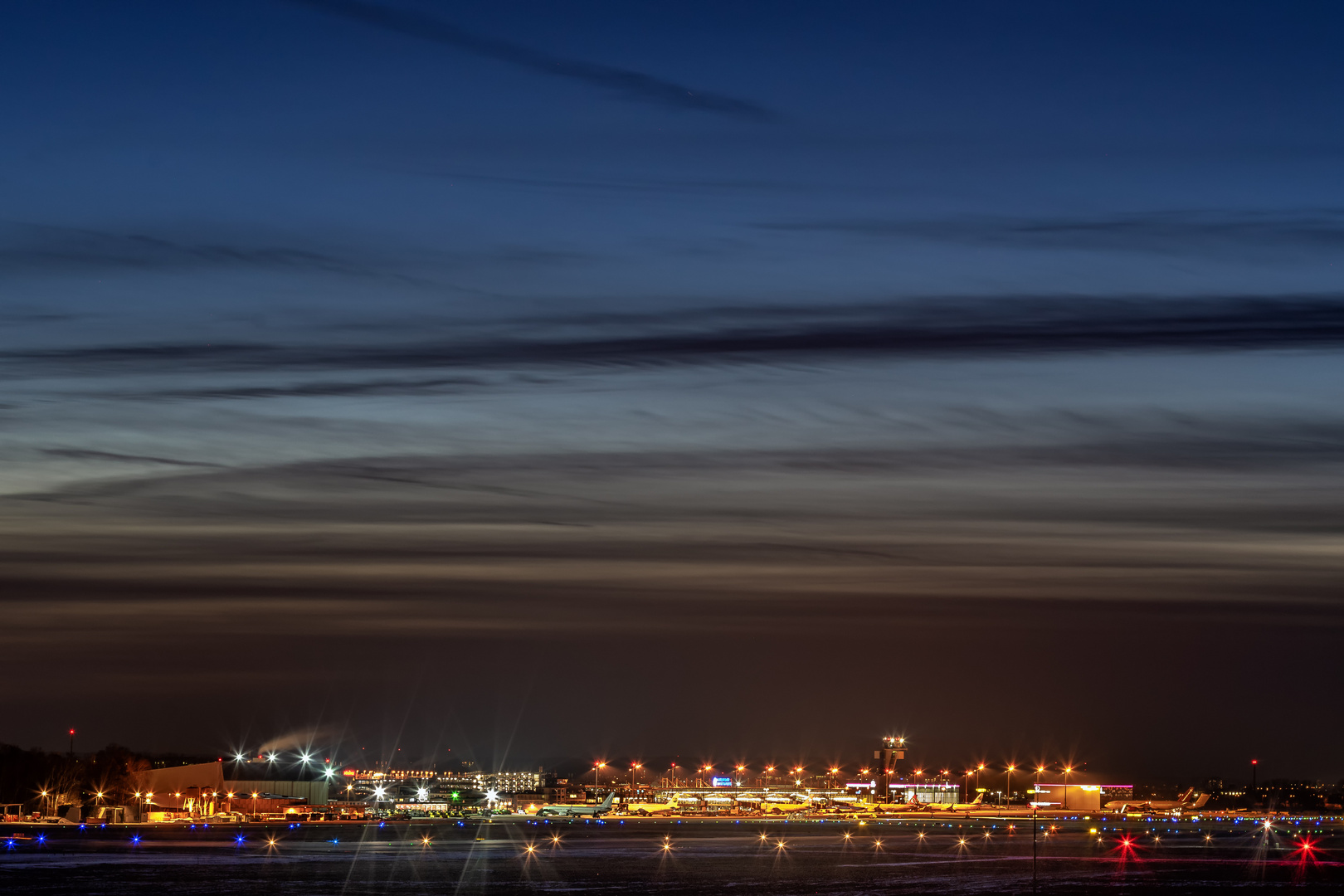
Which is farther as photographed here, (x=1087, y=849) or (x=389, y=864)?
(x=1087, y=849)

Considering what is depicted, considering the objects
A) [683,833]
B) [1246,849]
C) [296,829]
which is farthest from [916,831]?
[296,829]

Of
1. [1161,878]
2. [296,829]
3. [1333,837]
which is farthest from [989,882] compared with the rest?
[1333,837]

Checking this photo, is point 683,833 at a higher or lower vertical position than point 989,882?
higher

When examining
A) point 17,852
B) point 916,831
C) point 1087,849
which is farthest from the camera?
point 916,831

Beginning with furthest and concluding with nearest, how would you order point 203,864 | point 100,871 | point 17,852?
point 17,852 → point 203,864 → point 100,871

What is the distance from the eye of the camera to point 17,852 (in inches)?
4104

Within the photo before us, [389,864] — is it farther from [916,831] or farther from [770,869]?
[916,831]

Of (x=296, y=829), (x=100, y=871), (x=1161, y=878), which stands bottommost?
(x=1161, y=878)

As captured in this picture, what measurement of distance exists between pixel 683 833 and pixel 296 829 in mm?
40726

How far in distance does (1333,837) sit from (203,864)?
127571 mm

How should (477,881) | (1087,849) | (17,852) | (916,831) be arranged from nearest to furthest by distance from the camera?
(477,881), (17,852), (1087,849), (916,831)

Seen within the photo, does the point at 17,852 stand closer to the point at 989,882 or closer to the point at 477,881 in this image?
the point at 477,881

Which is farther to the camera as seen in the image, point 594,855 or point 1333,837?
point 1333,837

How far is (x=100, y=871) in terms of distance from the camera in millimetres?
84500
